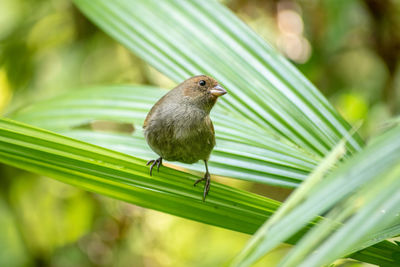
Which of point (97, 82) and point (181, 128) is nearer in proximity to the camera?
point (181, 128)

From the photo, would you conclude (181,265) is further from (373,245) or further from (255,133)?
(373,245)

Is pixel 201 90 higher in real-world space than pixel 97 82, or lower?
lower

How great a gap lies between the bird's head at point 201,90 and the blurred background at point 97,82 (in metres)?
1.88

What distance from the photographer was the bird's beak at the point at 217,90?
89.1 inches

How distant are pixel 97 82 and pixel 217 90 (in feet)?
8.46

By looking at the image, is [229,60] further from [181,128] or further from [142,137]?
[142,137]

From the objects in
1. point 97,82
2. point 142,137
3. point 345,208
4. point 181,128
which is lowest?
point 345,208

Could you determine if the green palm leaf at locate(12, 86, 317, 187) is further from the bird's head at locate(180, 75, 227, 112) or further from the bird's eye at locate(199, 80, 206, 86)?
the bird's eye at locate(199, 80, 206, 86)

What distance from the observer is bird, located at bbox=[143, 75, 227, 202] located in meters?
2.26

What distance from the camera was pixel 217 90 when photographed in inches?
92.4

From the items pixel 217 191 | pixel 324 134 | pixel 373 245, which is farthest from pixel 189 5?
pixel 373 245

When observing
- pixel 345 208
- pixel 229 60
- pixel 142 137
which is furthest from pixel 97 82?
pixel 345 208

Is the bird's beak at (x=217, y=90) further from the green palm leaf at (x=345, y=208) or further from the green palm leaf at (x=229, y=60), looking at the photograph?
the green palm leaf at (x=345, y=208)

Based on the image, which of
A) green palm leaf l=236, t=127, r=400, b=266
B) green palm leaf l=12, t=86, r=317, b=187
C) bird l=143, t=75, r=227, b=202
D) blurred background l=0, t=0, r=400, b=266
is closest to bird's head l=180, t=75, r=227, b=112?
bird l=143, t=75, r=227, b=202
